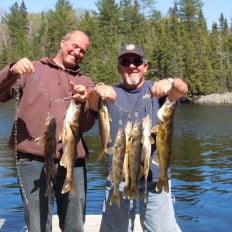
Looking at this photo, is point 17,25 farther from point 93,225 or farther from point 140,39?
point 93,225

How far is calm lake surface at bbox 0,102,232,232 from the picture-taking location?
12.7 metres

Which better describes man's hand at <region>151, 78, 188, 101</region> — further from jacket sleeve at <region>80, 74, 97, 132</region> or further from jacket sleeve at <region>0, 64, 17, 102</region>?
jacket sleeve at <region>0, 64, 17, 102</region>

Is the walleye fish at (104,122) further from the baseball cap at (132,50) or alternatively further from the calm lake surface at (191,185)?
the calm lake surface at (191,185)

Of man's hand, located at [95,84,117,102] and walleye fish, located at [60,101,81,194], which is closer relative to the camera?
walleye fish, located at [60,101,81,194]

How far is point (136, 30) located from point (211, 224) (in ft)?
302

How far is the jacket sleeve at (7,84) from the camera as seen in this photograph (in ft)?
17.8

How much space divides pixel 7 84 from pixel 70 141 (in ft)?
3.08

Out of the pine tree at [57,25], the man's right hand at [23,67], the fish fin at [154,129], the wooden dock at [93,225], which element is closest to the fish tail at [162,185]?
the fish fin at [154,129]

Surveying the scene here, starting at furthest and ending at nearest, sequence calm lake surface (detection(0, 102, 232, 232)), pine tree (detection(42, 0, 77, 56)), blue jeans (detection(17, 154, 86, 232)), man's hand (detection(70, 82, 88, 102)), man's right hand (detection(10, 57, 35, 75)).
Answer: pine tree (detection(42, 0, 77, 56)) < calm lake surface (detection(0, 102, 232, 232)) < blue jeans (detection(17, 154, 86, 232)) < man's hand (detection(70, 82, 88, 102)) < man's right hand (detection(10, 57, 35, 75))

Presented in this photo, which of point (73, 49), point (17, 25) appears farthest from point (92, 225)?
point (17, 25)

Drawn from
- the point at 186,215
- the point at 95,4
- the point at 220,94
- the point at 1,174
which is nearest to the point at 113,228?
the point at 186,215

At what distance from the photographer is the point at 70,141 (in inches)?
216

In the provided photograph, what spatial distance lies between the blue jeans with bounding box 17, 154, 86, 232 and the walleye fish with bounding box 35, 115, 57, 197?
0.22 metres

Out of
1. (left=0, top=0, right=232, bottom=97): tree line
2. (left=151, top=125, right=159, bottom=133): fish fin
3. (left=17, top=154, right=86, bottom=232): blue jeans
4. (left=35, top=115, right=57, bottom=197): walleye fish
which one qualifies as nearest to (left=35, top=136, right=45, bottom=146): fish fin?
(left=35, top=115, right=57, bottom=197): walleye fish
